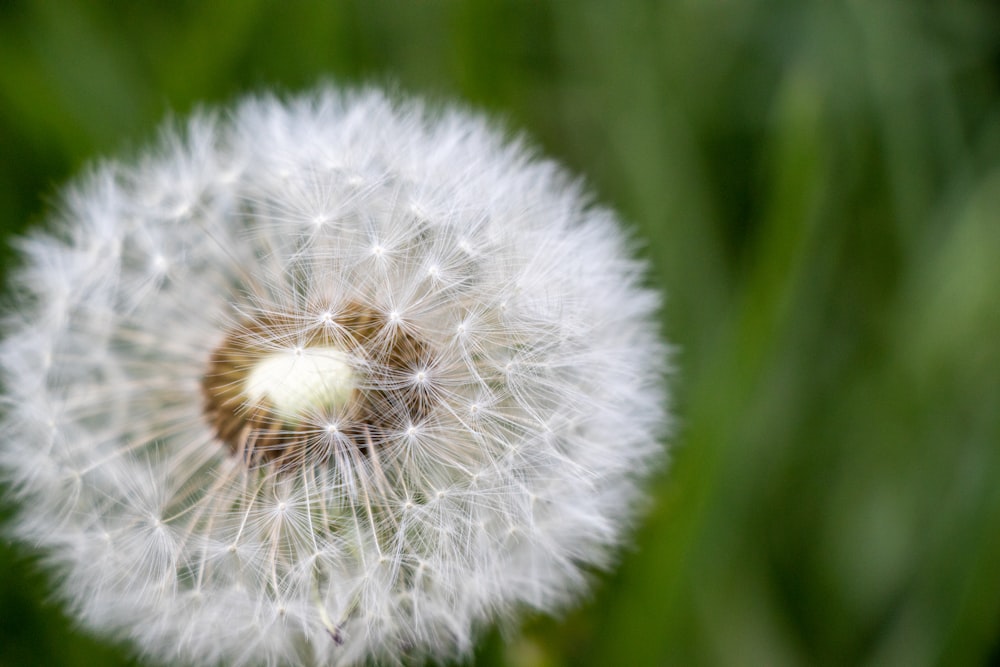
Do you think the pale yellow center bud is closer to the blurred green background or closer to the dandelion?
the dandelion

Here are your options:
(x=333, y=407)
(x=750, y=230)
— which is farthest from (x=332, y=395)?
(x=750, y=230)

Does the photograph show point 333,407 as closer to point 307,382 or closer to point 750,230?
point 307,382

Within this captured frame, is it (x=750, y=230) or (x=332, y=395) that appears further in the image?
(x=750, y=230)

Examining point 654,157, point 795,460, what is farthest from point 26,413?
point 795,460

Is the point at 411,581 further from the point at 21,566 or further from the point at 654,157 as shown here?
the point at 654,157

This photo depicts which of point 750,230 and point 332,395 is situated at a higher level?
point 750,230

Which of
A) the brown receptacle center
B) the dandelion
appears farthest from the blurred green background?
the brown receptacle center
